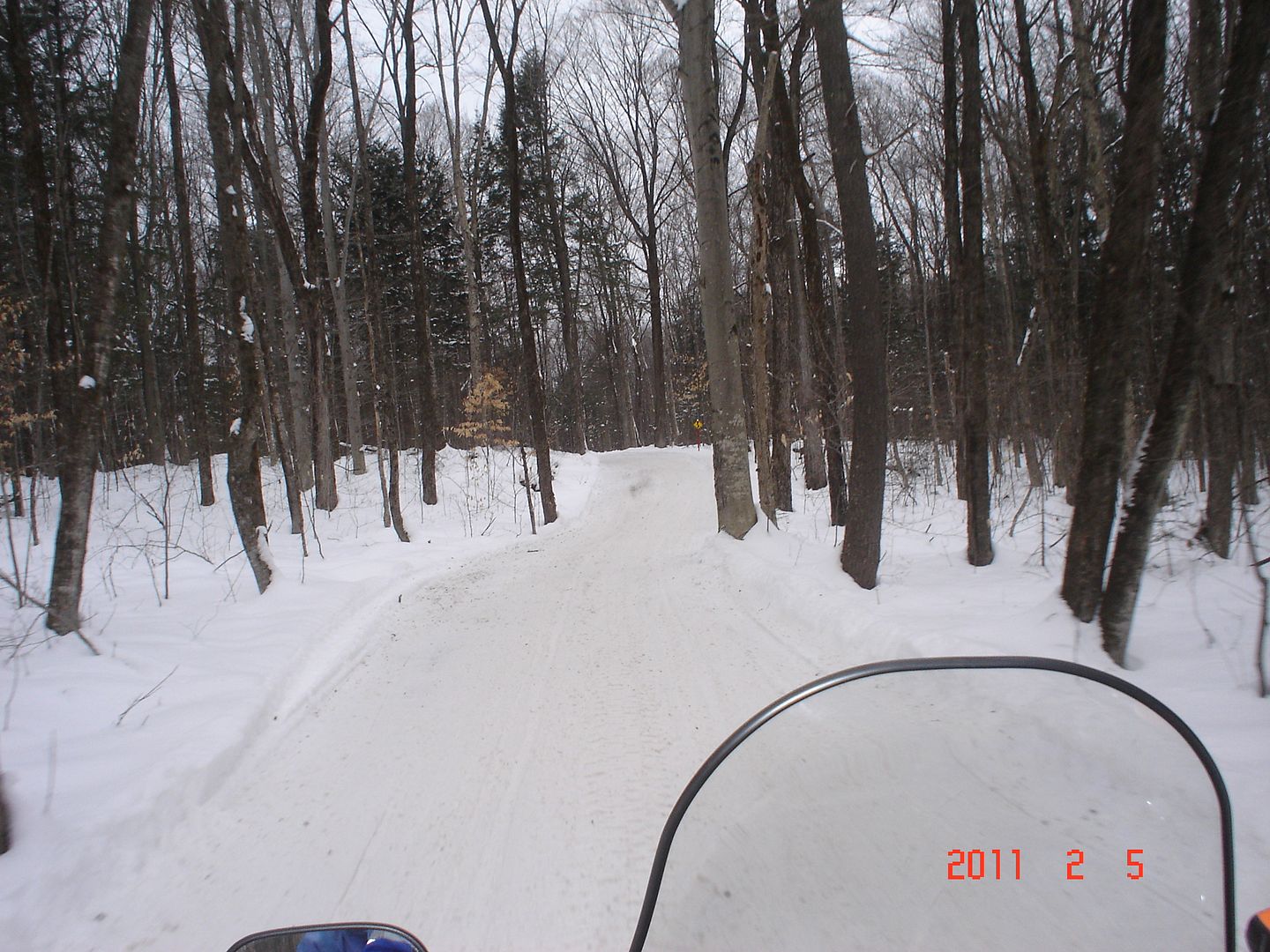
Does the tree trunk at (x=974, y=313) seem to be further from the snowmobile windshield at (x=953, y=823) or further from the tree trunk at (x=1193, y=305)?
the snowmobile windshield at (x=953, y=823)

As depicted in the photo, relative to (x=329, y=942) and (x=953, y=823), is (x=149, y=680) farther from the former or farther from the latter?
(x=953, y=823)

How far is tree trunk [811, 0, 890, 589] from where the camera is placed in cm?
678

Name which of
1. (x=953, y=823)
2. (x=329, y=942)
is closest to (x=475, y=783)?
(x=329, y=942)

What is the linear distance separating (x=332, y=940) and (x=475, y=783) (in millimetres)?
2288

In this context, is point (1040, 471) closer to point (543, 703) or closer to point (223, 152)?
point (543, 703)

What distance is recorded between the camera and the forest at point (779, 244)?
4.45 m

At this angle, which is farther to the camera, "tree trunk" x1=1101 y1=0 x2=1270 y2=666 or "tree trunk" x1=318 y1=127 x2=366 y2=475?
"tree trunk" x1=318 y1=127 x2=366 y2=475

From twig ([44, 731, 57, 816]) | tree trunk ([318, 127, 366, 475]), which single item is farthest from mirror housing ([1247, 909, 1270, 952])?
tree trunk ([318, 127, 366, 475])

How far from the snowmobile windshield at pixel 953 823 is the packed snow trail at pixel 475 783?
4.53ft

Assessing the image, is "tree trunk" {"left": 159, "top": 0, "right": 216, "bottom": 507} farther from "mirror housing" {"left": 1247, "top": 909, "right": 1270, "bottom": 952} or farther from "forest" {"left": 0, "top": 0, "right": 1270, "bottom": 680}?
"mirror housing" {"left": 1247, "top": 909, "right": 1270, "bottom": 952}

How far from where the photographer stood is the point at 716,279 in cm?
983
